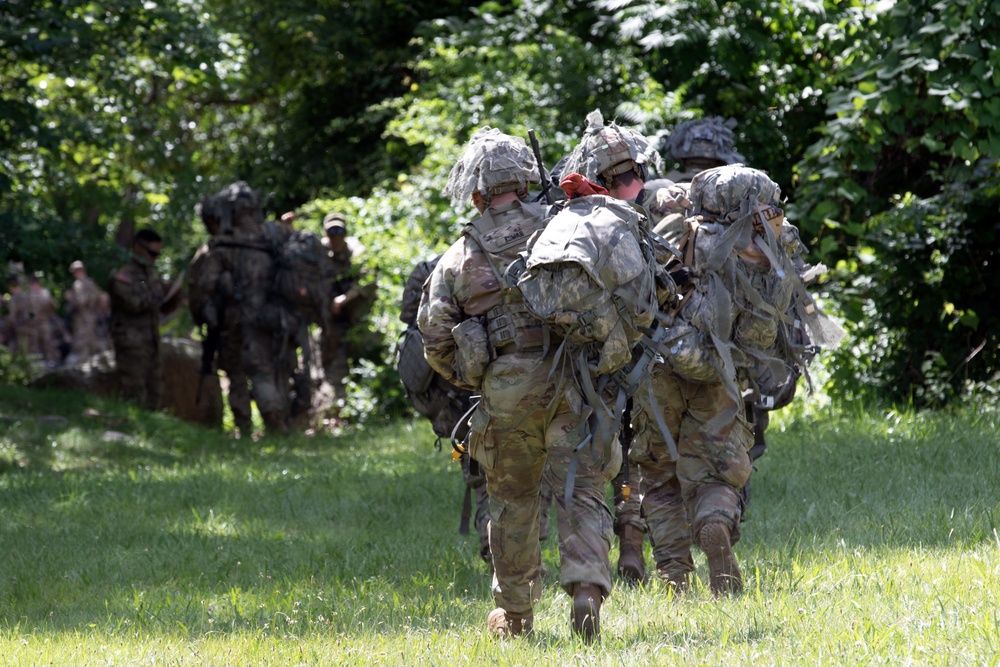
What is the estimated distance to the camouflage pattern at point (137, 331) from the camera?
15.0 meters

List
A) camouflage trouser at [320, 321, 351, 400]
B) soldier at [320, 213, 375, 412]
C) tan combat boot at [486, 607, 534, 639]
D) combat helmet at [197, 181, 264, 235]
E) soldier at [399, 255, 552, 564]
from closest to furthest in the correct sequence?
tan combat boot at [486, 607, 534, 639] < soldier at [399, 255, 552, 564] < combat helmet at [197, 181, 264, 235] < soldier at [320, 213, 375, 412] < camouflage trouser at [320, 321, 351, 400]

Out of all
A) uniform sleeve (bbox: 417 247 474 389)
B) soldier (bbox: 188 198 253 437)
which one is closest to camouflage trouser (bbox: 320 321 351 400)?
soldier (bbox: 188 198 253 437)

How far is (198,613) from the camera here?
587cm

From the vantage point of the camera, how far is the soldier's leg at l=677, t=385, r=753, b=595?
17.8 feet

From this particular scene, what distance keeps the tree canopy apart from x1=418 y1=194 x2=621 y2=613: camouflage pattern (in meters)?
5.68

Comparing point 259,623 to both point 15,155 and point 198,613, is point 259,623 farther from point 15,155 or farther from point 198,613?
point 15,155

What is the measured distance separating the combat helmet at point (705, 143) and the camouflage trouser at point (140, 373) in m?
9.97

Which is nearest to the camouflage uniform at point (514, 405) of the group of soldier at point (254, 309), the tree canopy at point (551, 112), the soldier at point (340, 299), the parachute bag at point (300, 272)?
the tree canopy at point (551, 112)

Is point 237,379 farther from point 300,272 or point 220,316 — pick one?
point 300,272

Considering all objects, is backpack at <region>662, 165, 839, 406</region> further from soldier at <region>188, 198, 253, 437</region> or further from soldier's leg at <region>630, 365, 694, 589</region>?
soldier at <region>188, 198, 253, 437</region>

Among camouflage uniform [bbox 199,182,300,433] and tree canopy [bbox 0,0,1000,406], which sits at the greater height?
tree canopy [bbox 0,0,1000,406]

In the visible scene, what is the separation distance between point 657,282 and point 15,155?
39.2 ft

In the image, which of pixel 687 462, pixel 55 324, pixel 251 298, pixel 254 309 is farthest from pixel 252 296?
pixel 55 324

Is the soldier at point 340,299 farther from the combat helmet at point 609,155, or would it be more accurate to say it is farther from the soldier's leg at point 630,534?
the combat helmet at point 609,155
